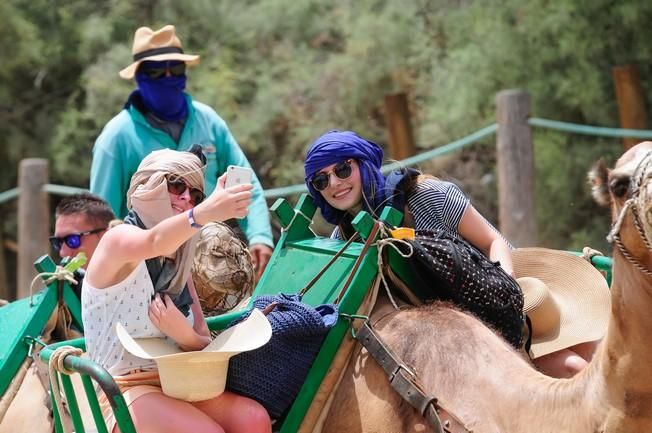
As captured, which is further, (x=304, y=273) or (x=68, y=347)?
(x=304, y=273)

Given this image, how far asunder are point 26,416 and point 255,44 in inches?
327

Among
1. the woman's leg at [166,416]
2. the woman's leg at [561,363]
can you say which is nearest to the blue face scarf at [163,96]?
the woman's leg at [561,363]

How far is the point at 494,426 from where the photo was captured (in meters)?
3.09

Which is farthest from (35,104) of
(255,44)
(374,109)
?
(374,109)

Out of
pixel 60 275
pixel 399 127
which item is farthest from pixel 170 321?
pixel 399 127

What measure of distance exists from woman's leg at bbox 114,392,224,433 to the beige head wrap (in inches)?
13.9

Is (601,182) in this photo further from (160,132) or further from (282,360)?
(160,132)

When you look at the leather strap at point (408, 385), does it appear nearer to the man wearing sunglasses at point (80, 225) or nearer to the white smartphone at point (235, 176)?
the white smartphone at point (235, 176)

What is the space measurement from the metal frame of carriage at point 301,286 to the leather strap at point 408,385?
0.34ft

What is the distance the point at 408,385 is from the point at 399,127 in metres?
6.90

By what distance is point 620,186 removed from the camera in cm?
258

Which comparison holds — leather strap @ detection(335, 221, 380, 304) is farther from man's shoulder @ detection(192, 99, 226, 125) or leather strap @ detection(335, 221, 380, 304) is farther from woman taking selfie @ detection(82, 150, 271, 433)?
man's shoulder @ detection(192, 99, 226, 125)

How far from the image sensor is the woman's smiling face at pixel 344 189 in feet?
12.5

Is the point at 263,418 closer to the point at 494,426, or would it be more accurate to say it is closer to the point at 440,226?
the point at 494,426
